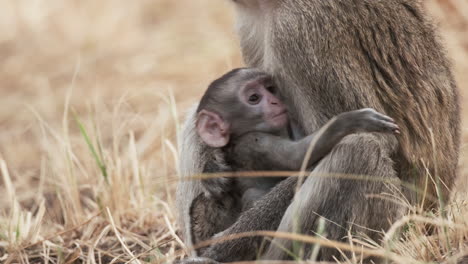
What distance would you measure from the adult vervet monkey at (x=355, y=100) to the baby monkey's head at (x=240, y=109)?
3.3 inches

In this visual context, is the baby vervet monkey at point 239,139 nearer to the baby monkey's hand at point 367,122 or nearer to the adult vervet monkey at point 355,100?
the adult vervet monkey at point 355,100

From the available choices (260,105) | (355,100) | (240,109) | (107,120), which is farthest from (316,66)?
(107,120)

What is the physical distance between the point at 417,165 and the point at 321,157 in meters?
0.65

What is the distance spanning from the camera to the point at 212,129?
16.1 feet

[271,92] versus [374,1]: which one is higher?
[374,1]

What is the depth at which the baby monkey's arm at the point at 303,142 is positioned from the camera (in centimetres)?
424

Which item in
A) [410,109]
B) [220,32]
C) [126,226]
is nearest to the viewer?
[410,109]

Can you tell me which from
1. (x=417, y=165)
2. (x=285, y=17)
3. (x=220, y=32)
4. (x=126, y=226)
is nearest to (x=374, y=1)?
(x=285, y=17)

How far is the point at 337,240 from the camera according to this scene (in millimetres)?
4410

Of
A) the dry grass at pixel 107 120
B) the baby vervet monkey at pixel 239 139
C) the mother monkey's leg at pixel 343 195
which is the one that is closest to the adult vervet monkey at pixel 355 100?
the mother monkey's leg at pixel 343 195

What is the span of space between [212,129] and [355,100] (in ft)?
2.68

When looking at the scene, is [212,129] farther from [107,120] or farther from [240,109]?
[107,120]

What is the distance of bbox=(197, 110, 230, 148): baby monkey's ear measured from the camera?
4.86 metres

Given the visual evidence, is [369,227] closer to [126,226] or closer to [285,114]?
[285,114]
